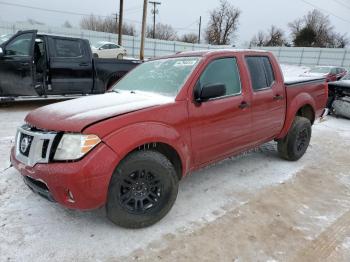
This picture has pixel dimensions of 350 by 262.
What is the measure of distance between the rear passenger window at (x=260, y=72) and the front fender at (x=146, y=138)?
1564 mm

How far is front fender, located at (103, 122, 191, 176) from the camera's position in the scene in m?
2.86

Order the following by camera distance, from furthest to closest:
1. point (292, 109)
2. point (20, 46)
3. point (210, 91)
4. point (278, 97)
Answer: point (20, 46), point (292, 109), point (278, 97), point (210, 91)

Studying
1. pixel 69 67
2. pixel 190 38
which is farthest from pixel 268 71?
pixel 190 38

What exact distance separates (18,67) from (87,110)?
5883 millimetres

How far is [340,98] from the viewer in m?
9.67

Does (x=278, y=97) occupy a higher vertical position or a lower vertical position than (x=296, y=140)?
higher

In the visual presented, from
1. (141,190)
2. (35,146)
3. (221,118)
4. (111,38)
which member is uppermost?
(221,118)

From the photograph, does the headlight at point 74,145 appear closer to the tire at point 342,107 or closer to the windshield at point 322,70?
the tire at point 342,107

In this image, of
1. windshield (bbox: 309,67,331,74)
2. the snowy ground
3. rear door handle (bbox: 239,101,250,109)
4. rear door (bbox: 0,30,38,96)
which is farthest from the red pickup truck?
windshield (bbox: 309,67,331,74)

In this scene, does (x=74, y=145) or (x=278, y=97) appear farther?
(x=278, y=97)

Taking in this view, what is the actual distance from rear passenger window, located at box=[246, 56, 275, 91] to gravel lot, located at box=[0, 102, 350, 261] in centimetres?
130

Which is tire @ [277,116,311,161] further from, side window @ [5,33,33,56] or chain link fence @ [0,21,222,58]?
chain link fence @ [0,21,222,58]

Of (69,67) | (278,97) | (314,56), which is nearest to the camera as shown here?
(278,97)

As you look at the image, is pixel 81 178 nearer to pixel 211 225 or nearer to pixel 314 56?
pixel 211 225
